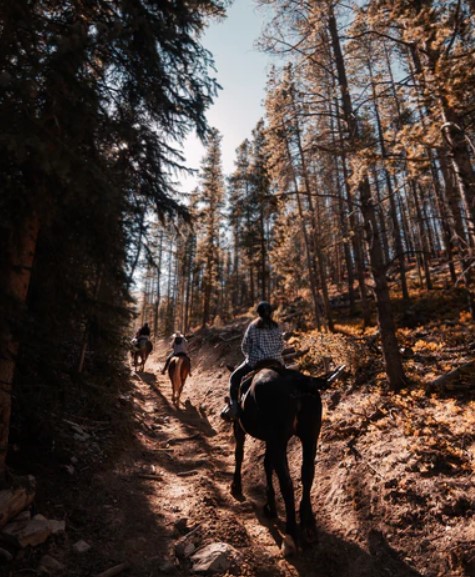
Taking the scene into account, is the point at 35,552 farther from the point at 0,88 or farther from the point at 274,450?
the point at 0,88

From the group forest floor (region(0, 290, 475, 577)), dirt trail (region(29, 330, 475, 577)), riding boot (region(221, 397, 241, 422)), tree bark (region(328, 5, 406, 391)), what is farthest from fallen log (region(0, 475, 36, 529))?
tree bark (region(328, 5, 406, 391))

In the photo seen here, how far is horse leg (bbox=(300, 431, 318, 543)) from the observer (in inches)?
180

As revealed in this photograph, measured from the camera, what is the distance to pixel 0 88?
3.72 metres

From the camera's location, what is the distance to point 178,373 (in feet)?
40.5

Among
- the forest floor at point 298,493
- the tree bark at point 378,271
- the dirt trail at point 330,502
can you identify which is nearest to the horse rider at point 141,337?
the forest floor at point 298,493

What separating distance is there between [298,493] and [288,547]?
1599mm

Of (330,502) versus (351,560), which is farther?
(330,502)

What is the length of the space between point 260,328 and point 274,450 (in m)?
2.30

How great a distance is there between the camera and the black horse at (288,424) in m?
4.51

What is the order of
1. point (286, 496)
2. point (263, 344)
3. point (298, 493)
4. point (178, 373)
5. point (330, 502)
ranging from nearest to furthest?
point (286, 496) → point (330, 502) → point (298, 493) → point (263, 344) → point (178, 373)

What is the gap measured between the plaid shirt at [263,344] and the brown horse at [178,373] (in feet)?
21.2

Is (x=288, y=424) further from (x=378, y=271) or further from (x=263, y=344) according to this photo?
(x=378, y=271)

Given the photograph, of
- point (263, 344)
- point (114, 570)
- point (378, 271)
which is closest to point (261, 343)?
point (263, 344)

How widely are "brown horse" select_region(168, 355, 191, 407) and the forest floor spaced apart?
11.3 ft
